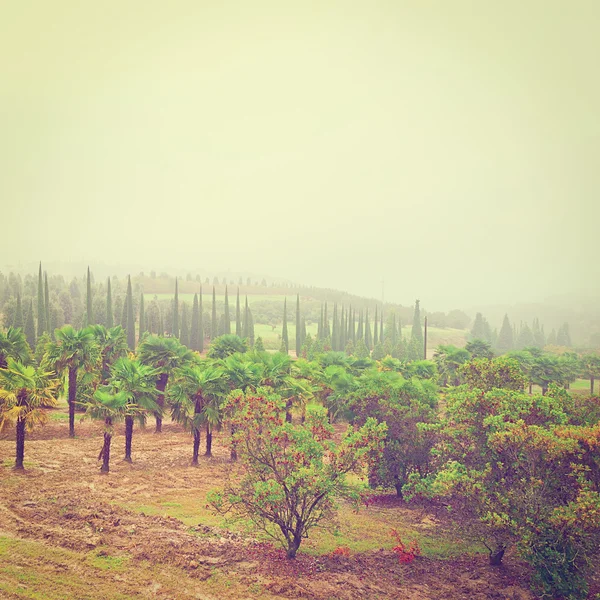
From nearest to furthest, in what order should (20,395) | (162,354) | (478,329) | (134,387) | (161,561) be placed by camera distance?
(161,561), (20,395), (134,387), (162,354), (478,329)

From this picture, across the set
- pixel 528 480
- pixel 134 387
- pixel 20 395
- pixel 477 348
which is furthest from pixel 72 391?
pixel 477 348

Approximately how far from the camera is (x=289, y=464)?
20.3 meters

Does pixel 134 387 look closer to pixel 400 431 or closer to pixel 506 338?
pixel 400 431

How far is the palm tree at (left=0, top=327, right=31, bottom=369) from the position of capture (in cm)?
3869

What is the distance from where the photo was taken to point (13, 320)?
251ft

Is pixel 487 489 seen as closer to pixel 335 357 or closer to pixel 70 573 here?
pixel 70 573

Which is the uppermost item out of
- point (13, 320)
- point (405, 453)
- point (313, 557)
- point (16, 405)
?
point (13, 320)

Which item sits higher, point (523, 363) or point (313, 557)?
point (523, 363)

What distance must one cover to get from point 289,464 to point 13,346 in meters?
30.5

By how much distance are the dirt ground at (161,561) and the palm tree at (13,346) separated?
13360 mm

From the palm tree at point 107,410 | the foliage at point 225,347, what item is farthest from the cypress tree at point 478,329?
the palm tree at point 107,410

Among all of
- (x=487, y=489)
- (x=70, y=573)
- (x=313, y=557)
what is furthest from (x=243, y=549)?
(x=487, y=489)

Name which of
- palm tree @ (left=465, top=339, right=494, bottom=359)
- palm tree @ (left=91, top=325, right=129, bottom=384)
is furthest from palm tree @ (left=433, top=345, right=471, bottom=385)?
palm tree @ (left=91, top=325, right=129, bottom=384)

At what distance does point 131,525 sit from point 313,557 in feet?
29.8
